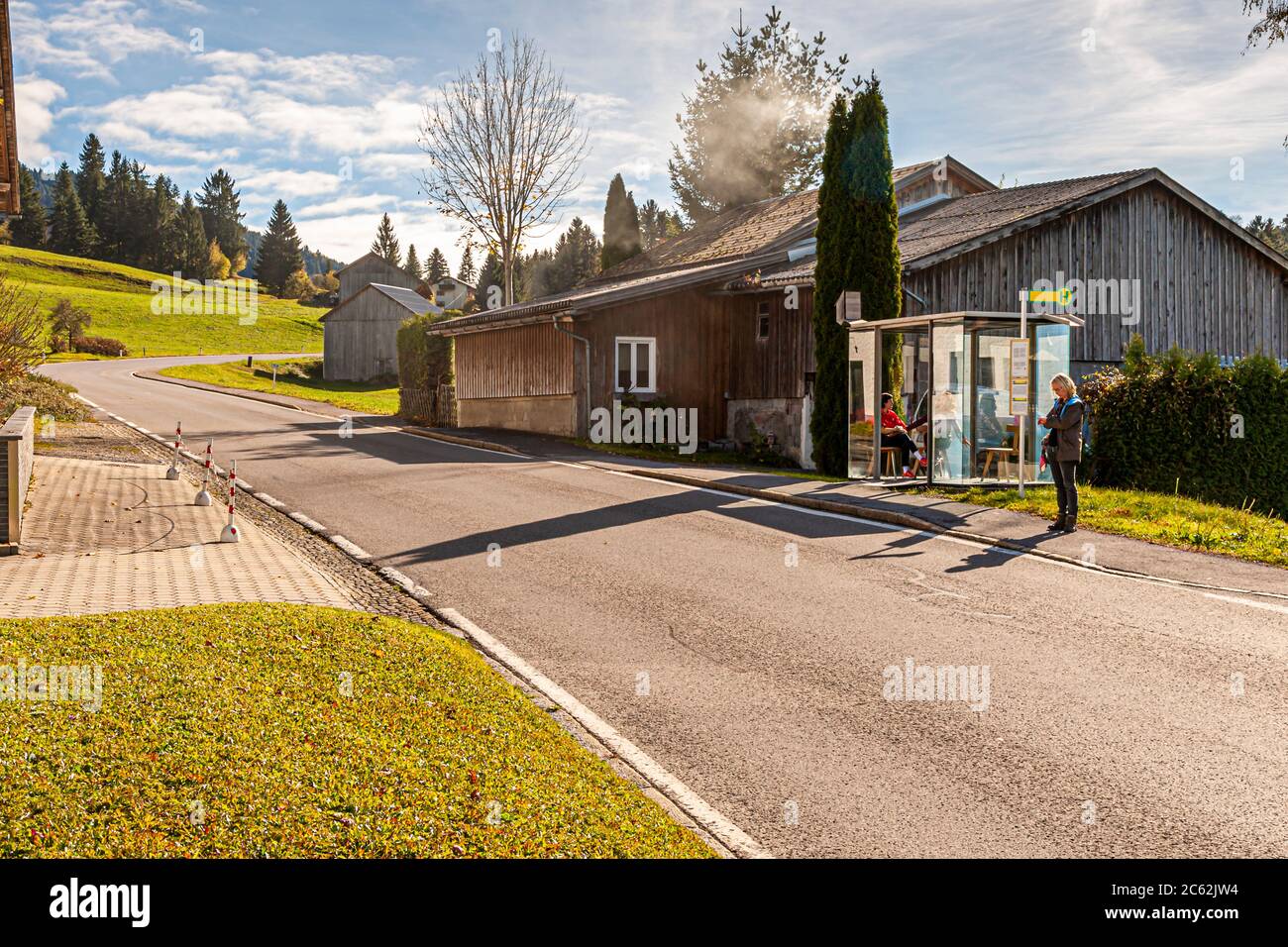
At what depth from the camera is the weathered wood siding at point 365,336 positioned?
212 ft

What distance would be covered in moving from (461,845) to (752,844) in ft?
4.33

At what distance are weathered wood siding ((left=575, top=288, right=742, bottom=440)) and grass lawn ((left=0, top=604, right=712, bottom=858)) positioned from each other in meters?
21.1

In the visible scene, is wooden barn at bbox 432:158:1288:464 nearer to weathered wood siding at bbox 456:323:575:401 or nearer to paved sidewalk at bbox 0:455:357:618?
weathered wood siding at bbox 456:323:575:401

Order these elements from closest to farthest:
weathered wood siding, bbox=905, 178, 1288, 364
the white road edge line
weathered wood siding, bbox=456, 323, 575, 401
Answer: the white road edge line, weathered wood siding, bbox=905, 178, 1288, 364, weathered wood siding, bbox=456, 323, 575, 401

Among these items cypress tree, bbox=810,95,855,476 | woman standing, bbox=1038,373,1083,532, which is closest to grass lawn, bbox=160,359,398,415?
cypress tree, bbox=810,95,855,476

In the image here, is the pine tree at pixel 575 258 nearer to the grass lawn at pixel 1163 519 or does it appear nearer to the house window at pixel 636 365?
the house window at pixel 636 365

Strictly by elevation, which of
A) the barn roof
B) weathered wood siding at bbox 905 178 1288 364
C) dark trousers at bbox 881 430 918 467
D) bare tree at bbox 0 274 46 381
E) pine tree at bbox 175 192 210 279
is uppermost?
pine tree at bbox 175 192 210 279

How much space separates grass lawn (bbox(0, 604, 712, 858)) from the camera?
419 centimetres

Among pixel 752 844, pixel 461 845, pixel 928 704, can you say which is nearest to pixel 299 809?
pixel 461 845

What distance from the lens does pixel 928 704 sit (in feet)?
21.4

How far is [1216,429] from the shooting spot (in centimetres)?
1652

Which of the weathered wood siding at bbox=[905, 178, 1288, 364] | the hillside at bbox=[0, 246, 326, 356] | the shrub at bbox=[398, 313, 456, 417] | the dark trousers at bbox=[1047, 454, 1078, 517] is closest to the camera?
the dark trousers at bbox=[1047, 454, 1078, 517]

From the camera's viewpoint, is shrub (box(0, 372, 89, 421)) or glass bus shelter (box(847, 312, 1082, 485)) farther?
shrub (box(0, 372, 89, 421))

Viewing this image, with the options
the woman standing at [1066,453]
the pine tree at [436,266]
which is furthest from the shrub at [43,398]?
the pine tree at [436,266]
